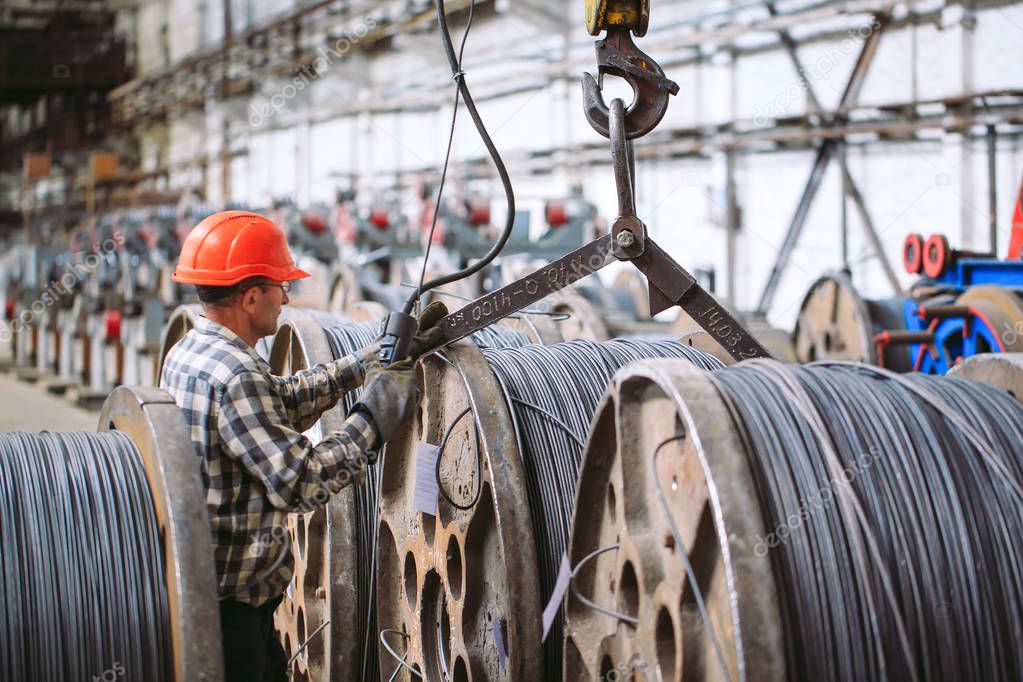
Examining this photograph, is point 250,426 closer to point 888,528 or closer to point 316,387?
point 316,387

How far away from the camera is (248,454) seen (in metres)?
2.85

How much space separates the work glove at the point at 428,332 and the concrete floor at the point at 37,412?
815cm

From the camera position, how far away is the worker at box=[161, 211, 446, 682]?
287 centimetres

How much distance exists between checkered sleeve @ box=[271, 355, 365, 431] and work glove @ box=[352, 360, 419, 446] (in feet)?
0.48

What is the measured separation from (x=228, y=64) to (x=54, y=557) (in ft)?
76.3

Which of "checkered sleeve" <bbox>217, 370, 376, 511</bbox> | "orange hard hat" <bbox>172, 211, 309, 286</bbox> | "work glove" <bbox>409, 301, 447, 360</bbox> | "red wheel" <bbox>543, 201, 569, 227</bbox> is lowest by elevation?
"checkered sleeve" <bbox>217, 370, 376, 511</bbox>

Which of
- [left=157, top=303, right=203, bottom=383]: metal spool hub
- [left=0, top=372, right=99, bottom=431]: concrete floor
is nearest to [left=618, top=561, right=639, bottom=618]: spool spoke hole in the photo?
[left=157, top=303, right=203, bottom=383]: metal spool hub

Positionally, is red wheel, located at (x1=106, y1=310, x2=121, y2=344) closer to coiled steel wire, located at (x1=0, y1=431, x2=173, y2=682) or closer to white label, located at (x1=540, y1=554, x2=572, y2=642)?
coiled steel wire, located at (x1=0, y1=431, x2=173, y2=682)

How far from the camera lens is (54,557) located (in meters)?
2.82

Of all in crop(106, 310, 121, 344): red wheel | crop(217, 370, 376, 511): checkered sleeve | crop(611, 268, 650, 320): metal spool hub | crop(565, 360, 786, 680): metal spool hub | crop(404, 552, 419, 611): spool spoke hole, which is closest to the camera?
crop(565, 360, 786, 680): metal spool hub

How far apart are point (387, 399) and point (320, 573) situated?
5.00 ft

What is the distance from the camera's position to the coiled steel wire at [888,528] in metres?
2.20

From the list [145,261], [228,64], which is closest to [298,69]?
[228,64]

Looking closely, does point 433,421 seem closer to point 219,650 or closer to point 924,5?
point 219,650
